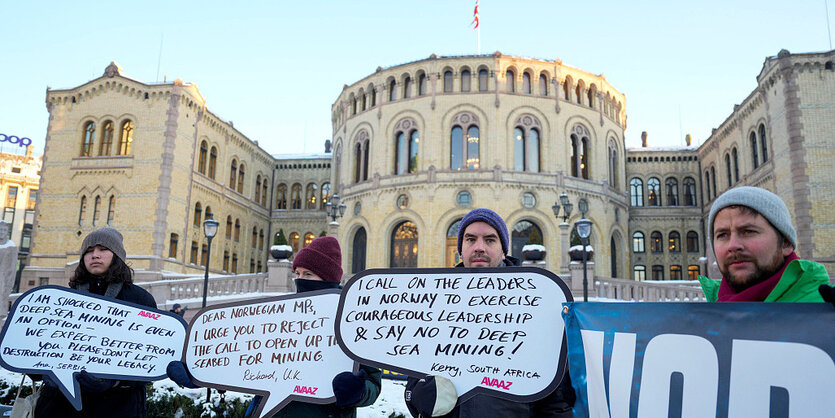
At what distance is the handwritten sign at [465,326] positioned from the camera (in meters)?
2.52

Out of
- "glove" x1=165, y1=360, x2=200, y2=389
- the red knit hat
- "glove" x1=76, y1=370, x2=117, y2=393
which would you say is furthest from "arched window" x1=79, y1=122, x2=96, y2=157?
the red knit hat

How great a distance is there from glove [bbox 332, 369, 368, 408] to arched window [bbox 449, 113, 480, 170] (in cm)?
2706

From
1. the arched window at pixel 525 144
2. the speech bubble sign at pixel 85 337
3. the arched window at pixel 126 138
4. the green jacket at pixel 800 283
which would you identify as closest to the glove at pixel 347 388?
the speech bubble sign at pixel 85 337

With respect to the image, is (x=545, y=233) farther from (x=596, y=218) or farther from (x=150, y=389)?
(x=150, y=389)

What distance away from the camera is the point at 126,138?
1168 inches

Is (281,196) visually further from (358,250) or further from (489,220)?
(489,220)

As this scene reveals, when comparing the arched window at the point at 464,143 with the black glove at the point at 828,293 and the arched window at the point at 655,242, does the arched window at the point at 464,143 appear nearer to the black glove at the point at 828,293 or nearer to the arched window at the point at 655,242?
the arched window at the point at 655,242

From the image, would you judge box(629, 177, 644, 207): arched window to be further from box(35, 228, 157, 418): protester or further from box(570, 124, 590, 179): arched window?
box(35, 228, 157, 418): protester

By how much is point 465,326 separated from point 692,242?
39423mm

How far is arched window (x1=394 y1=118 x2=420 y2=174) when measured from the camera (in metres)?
30.8

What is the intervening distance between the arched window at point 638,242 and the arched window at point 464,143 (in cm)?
1531

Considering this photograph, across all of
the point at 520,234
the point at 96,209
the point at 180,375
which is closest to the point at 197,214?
the point at 96,209

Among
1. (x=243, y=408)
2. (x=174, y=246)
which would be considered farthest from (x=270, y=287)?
(x=243, y=408)

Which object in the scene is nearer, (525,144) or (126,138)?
(126,138)
